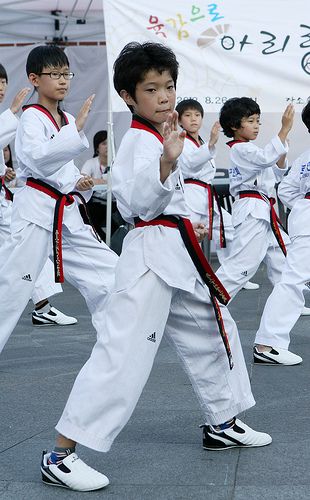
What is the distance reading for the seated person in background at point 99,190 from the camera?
36.0 ft

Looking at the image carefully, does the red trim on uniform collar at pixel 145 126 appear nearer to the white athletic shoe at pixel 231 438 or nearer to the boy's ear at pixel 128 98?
the boy's ear at pixel 128 98

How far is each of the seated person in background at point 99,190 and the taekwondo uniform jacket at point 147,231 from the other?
275 inches

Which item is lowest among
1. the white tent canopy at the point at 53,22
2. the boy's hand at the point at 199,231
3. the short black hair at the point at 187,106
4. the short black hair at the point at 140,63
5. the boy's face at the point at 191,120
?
the boy's hand at the point at 199,231

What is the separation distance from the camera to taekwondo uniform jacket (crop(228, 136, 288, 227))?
6.64 meters

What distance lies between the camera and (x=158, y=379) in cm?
523

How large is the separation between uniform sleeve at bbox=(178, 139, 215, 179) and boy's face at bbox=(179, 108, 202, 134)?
0.28 m

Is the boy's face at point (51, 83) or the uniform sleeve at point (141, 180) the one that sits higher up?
the boy's face at point (51, 83)

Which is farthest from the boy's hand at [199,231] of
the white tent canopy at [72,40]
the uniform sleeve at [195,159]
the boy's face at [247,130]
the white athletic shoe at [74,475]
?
the white tent canopy at [72,40]

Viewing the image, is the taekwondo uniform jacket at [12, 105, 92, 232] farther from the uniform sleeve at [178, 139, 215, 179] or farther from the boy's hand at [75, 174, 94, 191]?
the uniform sleeve at [178, 139, 215, 179]

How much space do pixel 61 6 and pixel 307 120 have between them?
746cm

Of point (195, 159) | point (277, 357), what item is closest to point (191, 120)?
point (195, 159)

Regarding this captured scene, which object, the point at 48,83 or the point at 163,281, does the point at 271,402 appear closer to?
the point at 163,281

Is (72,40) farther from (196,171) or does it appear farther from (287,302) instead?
(287,302)

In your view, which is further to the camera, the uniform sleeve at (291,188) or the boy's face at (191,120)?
the boy's face at (191,120)
